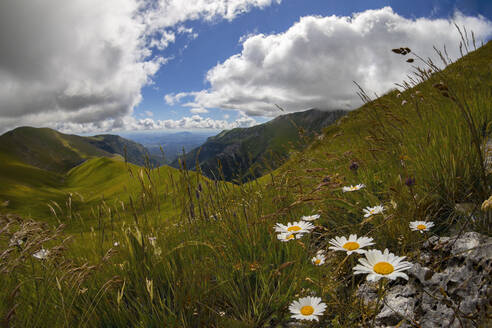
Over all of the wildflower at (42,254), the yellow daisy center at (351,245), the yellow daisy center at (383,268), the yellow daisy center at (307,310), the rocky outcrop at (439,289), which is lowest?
the rocky outcrop at (439,289)

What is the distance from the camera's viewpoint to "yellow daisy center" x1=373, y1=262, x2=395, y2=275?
143 centimetres

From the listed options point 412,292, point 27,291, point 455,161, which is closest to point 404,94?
point 455,161

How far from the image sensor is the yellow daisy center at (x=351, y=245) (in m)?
1.72

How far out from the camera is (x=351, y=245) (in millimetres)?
1765

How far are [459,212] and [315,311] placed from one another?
1.84 m

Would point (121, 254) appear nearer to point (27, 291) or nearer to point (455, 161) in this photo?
point (27, 291)

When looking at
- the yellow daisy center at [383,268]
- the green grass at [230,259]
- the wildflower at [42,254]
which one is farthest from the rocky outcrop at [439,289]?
the wildflower at [42,254]

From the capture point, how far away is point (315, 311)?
1632 mm

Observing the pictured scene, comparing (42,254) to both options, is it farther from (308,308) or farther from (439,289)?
(439,289)

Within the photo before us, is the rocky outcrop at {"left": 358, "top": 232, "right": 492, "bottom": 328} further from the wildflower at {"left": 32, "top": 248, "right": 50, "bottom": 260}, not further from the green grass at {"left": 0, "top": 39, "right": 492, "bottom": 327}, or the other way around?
the wildflower at {"left": 32, "top": 248, "right": 50, "bottom": 260}

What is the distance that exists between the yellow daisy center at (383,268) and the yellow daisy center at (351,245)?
0.22 meters

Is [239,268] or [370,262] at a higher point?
[370,262]

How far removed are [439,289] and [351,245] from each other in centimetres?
65

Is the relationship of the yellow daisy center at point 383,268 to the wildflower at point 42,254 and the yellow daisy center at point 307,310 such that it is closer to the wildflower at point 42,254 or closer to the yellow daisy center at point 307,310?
the yellow daisy center at point 307,310
